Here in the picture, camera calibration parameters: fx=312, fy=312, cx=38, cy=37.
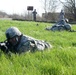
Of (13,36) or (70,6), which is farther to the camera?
(70,6)

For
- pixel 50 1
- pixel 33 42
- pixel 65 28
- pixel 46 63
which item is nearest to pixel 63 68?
pixel 46 63

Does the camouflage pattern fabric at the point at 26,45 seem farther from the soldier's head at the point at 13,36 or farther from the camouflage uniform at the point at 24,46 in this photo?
the soldier's head at the point at 13,36

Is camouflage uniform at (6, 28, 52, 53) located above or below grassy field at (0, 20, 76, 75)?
above

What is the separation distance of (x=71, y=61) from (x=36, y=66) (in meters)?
0.83

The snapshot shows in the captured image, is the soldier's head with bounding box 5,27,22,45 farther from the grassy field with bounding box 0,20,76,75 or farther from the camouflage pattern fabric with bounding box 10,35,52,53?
the grassy field with bounding box 0,20,76,75

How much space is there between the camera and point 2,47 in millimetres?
6746

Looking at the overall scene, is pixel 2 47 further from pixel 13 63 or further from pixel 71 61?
pixel 71 61

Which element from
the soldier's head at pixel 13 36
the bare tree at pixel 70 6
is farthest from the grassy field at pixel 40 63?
the bare tree at pixel 70 6

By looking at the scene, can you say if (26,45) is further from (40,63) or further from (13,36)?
(40,63)

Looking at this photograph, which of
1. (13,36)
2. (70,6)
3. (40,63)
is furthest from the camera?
(70,6)

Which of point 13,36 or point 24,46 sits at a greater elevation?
point 13,36

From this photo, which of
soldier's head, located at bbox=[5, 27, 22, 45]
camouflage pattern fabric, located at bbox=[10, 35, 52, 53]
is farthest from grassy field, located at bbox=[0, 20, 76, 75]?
soldier's head, located at bbox=[5, 27, 22, 45]

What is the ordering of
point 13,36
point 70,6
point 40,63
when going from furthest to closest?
point 70,6
point 13,36
point 40,63

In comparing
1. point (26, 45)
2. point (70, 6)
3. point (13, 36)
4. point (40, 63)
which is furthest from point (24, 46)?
point (70, 6)
